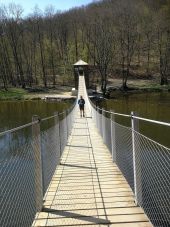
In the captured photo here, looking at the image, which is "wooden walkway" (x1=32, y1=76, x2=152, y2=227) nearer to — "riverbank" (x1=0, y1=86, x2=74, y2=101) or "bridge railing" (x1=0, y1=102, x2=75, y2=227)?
"bridge railing" (x1=0, y1=102, x2=75, y2=227)

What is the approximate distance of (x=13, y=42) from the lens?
197 feet

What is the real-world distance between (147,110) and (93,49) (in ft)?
101

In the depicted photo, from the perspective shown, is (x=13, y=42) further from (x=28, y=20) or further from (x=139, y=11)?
(x=139, y=11)

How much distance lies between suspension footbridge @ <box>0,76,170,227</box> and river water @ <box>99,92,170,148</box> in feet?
26.5

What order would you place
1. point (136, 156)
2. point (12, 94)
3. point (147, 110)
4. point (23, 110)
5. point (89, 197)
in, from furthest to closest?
point (12, 94) < point (23, 110) < point (147, 110) < point (89, 197) < point (136, 156)

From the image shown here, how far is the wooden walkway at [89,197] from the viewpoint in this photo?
506cm

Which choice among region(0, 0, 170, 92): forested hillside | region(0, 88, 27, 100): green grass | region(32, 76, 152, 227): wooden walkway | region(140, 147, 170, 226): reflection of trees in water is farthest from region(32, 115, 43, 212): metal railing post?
region(0, 0, 170, 92): forested hillside

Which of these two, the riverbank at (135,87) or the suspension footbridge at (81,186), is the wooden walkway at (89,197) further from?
the riverbank at (135,87)

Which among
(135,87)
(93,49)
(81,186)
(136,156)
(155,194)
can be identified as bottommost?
(155,194)

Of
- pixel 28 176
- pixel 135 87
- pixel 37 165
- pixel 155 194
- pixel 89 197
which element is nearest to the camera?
pixel 37 165

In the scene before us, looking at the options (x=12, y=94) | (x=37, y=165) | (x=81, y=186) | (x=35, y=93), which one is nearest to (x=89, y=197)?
(x=81, y=186)

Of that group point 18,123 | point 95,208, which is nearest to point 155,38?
point 18,123

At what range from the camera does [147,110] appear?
33125 mm

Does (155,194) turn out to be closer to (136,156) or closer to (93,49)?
(136,156)
